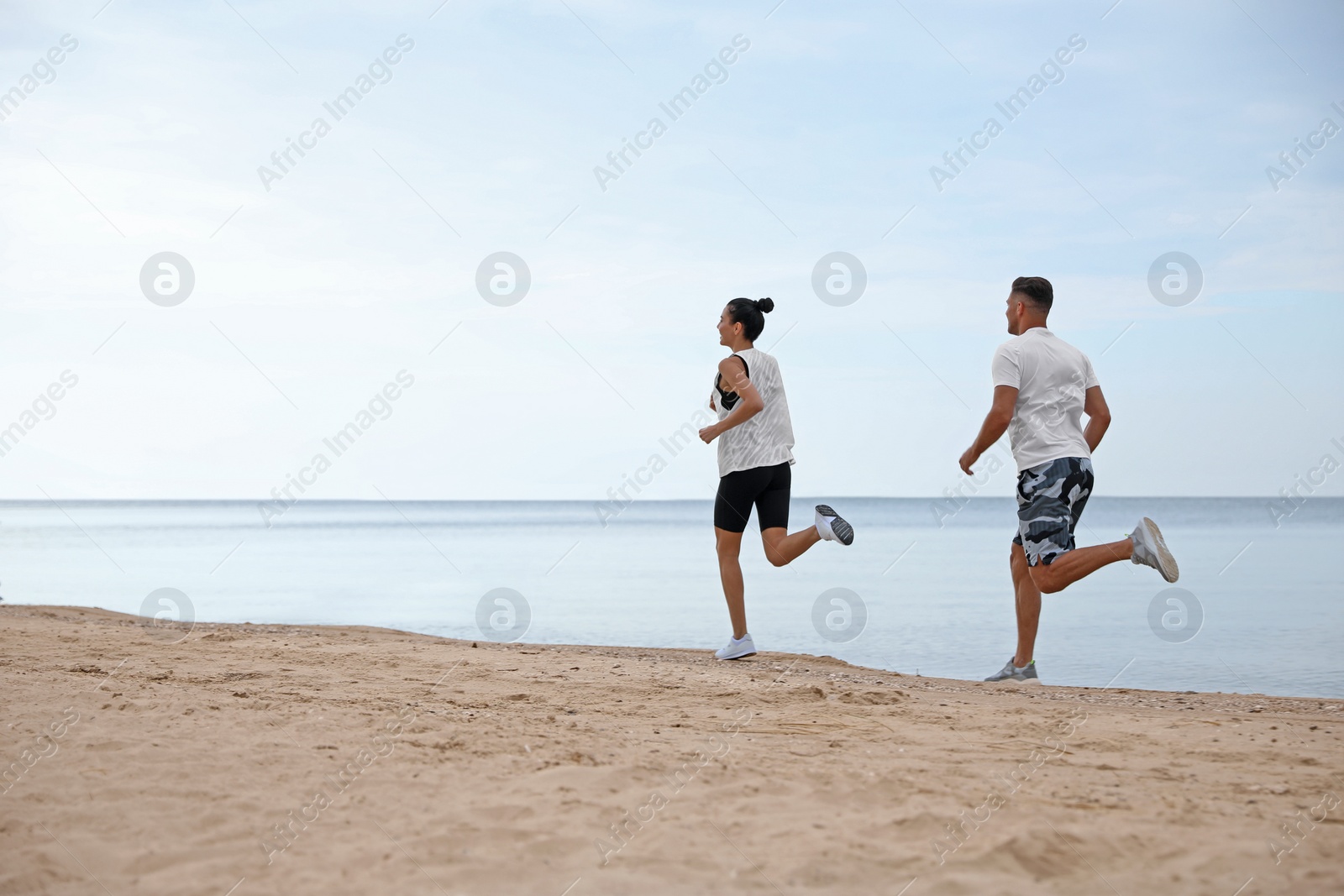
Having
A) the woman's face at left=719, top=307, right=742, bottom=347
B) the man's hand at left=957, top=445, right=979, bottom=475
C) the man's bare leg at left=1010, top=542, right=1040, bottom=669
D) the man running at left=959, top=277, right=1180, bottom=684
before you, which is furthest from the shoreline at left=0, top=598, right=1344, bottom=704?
the woman's face at left=719, top=307, right=742, bottom=347

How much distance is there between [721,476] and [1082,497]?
1916 mm

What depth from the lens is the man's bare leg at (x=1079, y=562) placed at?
434 centimetres

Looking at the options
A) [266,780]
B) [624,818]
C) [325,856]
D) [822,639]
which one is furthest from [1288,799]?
[822,639]

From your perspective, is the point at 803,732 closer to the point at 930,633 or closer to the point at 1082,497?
the point at 1082,497

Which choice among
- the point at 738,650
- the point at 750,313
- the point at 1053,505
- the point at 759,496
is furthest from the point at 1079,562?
the point at 750,313

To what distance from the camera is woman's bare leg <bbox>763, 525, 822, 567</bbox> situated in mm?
5180

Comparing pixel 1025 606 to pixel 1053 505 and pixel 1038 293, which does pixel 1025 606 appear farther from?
pixel 1038 293

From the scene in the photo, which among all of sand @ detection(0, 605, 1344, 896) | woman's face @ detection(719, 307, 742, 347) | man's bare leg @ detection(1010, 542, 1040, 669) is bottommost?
sand @ detection(0, 605, 1344, 896)

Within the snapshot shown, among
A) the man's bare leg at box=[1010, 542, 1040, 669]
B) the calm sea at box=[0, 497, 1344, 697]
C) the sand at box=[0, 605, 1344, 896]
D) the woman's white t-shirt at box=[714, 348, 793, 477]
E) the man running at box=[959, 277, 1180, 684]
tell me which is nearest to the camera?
the sand at box=[0, 605, 1344, 896]

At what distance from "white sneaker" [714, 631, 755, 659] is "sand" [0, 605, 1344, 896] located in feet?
3.31

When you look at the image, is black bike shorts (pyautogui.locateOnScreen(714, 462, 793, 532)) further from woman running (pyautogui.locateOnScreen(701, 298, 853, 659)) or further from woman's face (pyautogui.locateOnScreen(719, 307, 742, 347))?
woman's face (pyautogui.locateOnScreen(719, 307, 742, 347))

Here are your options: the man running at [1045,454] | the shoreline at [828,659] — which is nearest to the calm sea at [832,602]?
the shoreline at [828,659]

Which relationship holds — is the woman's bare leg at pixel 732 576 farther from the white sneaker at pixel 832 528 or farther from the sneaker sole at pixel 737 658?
the white sneaker at pixel 832 528

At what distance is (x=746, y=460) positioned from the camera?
5.48 m
